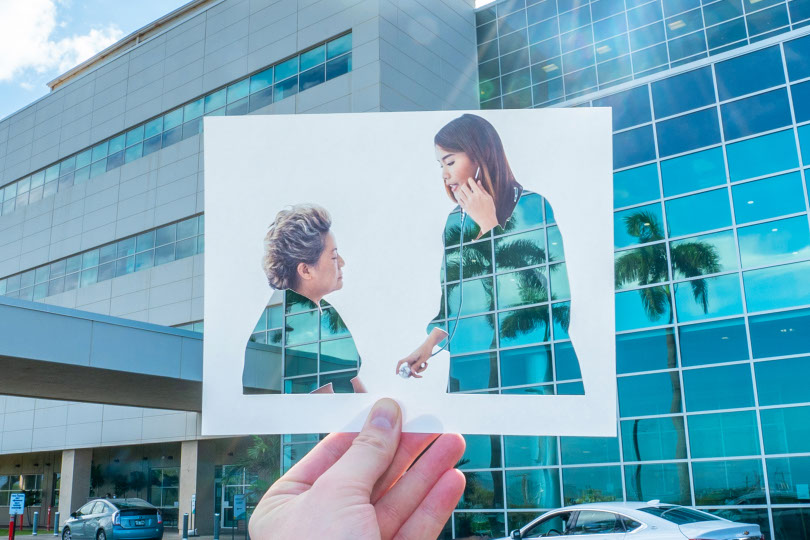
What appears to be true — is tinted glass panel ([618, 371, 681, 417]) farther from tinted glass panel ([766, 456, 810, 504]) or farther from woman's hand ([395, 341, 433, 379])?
woman's hand ([395, 341, 433, 379])

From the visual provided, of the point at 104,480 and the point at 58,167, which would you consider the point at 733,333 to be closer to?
the point at 104,480

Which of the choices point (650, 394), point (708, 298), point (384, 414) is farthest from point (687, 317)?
point (384, 414)

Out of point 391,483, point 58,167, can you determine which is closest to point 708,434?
point 391,483

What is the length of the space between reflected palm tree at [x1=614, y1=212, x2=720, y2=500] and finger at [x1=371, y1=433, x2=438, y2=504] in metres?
15.5

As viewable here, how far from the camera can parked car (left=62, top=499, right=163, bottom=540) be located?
22578 mm

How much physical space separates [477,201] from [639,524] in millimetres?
8946

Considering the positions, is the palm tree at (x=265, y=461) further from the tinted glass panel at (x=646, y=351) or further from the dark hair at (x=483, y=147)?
the dark hair at (x=483, y=147)

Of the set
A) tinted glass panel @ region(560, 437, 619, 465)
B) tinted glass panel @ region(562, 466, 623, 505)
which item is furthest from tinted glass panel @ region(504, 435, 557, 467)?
tinted glass panel @ region(562, 466, 623, 505)

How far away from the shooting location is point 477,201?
9.94 ft

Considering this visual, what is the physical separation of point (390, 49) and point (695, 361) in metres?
15.7

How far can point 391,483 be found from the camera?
2984mm

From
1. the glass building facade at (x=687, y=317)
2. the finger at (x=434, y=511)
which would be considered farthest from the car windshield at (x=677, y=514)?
the finger at (x=434, y=511)

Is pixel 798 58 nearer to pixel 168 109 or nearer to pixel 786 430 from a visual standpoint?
pixel 786 430

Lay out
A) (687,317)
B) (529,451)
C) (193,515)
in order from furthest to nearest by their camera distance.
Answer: (193,515)
(529,451)
(687,317)
